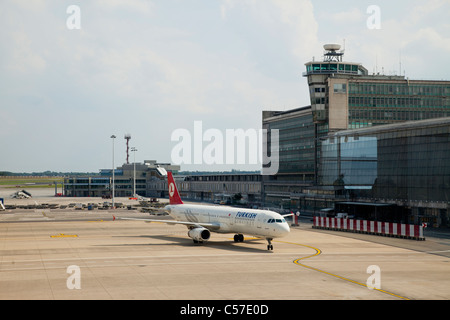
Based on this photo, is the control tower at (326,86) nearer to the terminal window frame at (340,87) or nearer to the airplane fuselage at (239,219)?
the terminal window frame at (340,87)

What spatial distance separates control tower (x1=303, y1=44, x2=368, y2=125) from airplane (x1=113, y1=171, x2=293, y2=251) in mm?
70900

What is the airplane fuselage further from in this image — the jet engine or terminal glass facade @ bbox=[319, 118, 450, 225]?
terminal glass facade @ bbox=[319, 118, 450, 225]

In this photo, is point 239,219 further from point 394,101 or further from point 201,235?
point 394,101

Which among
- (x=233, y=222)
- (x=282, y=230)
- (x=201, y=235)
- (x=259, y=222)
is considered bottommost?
(x=201, y=235)

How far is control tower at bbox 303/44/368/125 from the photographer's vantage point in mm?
133375

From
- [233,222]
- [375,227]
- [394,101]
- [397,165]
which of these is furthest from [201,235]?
[394,101]

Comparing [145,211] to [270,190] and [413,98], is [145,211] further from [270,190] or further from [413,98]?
[413,98]

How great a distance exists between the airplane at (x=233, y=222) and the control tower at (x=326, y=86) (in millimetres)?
70900

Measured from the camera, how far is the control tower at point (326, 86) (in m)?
133

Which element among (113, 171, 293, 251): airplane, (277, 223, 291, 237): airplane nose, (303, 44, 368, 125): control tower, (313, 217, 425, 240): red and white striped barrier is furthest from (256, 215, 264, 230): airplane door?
(303, 44, 368, 125): control tower

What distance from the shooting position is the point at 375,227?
77812 millimetres

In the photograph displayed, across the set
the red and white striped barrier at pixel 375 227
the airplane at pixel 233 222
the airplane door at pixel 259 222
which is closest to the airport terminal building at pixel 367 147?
the red and white striped barrier at pixel 375 227

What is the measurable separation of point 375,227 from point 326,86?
64254 mm

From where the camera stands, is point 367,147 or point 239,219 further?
point 367,147
